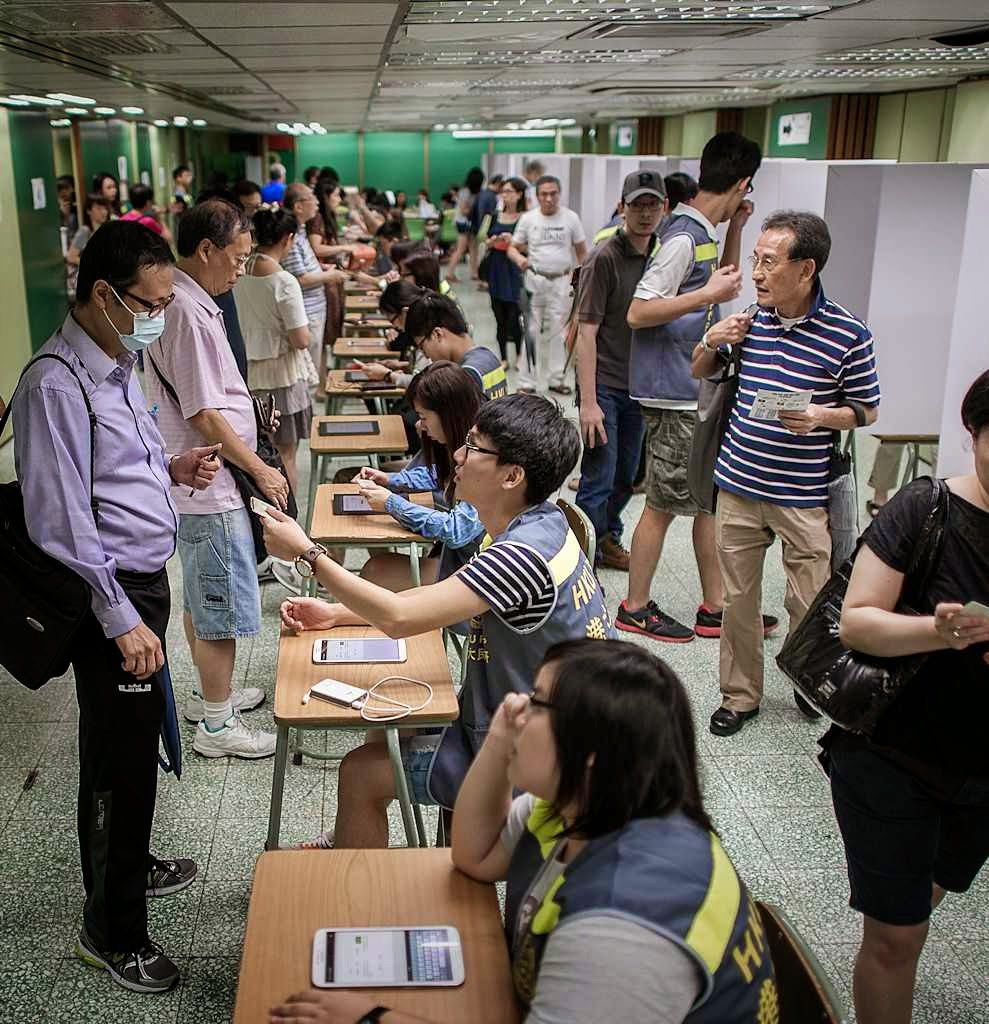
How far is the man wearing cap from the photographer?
4.39m

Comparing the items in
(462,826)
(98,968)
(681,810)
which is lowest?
(98,968)

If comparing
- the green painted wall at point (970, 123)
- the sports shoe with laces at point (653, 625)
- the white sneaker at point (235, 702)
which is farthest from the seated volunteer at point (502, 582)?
the green painted wall at point (970, 123)

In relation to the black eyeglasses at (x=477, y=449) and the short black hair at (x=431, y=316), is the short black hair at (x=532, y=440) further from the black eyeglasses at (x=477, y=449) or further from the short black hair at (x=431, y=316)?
the short black hair at (x=431, y=316)

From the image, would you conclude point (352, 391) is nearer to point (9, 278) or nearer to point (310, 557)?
point (9, 278)

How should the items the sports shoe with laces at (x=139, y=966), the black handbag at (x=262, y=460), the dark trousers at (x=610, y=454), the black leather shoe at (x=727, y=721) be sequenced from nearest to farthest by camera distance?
the sports shoe with laces at (x=139, y=966), the black handbag at (x=262, y=460), the black leather shoe at (x=727, y=721), the dark trousers at (x=610, y=454)

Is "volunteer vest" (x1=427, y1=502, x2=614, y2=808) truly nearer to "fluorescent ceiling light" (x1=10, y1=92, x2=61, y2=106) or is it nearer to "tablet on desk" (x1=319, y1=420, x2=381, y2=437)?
"tablet on desk" (x1=319, y1=420, x2=381, y2=437)

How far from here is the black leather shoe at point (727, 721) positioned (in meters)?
3.49

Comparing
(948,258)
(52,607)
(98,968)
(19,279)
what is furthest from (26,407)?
(19,279)

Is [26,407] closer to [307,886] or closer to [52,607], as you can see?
[52,607]

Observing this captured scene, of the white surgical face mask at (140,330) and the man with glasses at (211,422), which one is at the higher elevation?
the white surgical face mask at (140,330)

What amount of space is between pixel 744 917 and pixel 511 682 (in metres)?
0.84

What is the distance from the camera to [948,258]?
5.04m

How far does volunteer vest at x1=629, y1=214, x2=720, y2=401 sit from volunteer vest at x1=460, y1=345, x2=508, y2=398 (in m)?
0.72

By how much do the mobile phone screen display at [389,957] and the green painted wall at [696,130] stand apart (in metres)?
12.9
